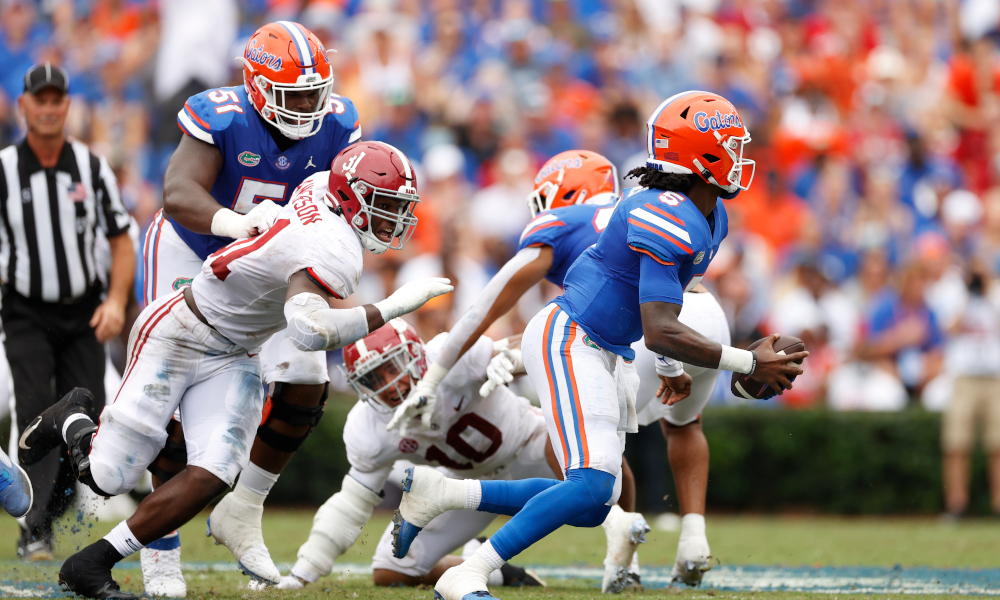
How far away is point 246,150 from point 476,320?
1.20 meters

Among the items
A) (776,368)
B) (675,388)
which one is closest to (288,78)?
(675,388)

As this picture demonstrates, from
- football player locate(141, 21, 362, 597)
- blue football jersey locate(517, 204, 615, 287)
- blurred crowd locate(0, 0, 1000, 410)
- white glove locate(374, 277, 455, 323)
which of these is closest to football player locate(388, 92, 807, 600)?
white glove locate(374, 277, 455, 323)

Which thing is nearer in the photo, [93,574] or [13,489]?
[93,574]

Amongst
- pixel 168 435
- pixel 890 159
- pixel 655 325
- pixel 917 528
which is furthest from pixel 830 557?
pixel 890 159

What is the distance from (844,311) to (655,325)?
652 cm

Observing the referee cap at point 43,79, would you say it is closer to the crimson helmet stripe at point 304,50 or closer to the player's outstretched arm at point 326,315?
the crimson helmet stripe at point 304,50

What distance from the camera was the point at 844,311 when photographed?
9.68 metres

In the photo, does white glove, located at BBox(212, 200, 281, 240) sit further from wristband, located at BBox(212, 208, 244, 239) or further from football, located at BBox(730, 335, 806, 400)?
football, located at BBox(730, 335, 806, 400)

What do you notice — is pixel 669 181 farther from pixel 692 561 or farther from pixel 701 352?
pixel 692 561

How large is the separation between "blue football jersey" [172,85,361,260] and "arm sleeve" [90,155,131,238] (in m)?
1.43

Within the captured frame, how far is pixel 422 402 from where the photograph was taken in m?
4.51

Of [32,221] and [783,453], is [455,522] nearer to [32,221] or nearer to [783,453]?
[32,221]

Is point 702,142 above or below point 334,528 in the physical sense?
above

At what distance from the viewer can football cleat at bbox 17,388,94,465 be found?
4477 millimetres
